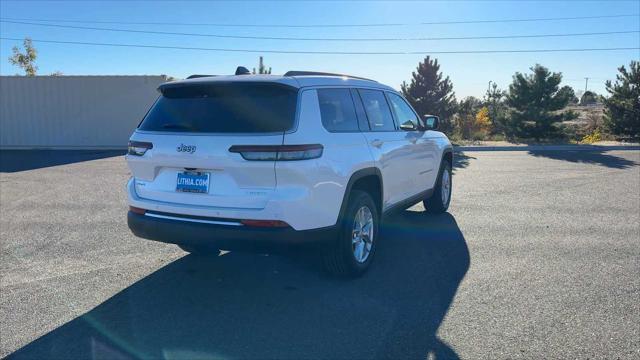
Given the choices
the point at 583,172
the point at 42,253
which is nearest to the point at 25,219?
the point at 42,253

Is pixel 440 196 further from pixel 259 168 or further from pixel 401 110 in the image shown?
pixel 259 168

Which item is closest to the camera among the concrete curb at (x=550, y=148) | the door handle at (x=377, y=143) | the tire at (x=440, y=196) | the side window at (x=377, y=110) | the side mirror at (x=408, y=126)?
the door handle at (x=377, y=143)

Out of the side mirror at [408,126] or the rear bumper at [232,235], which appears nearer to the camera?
the rear bumper at [232,235]

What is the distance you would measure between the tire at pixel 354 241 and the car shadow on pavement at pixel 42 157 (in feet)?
39.6

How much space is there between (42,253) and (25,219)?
2.16 metres

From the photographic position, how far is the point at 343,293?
4.57 metres

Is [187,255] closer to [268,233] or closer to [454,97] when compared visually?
[268,233]

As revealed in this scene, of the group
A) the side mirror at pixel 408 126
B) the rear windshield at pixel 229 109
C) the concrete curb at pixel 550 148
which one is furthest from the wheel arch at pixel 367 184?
the concrete curb at pixel 550 148

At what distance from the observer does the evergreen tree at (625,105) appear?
2323cm

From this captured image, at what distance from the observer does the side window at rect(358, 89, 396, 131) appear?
5387mm

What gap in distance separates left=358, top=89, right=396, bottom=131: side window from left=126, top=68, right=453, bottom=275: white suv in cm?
26

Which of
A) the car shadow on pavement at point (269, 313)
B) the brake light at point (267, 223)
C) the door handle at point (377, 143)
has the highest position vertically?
the door handle at point (377, 143)

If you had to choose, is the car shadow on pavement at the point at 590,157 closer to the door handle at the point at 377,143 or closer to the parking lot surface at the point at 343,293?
the parking lot surface at the point at 343,293

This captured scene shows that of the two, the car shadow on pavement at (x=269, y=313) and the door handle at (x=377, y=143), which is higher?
the door handle at (x=377, y=143)
